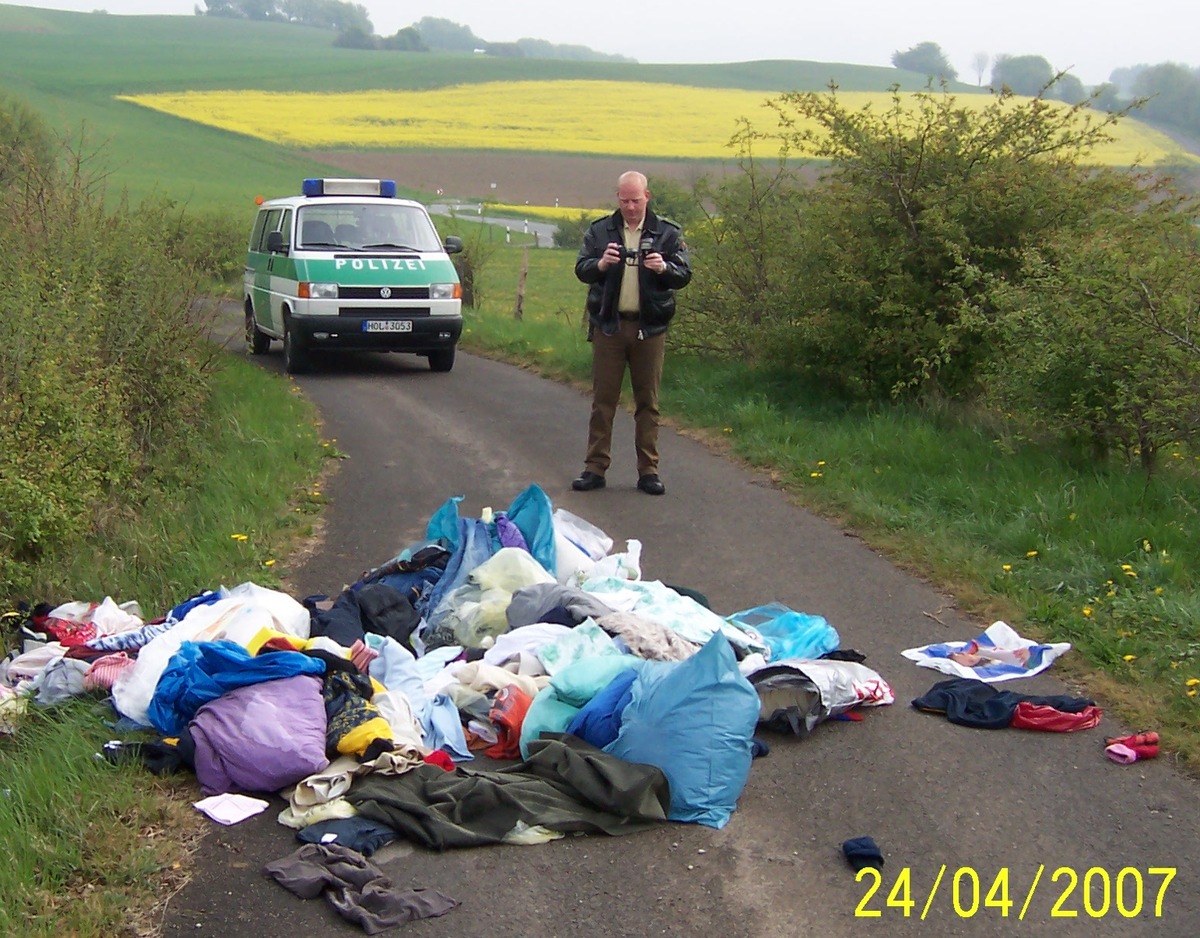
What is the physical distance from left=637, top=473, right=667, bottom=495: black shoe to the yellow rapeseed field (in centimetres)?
5510

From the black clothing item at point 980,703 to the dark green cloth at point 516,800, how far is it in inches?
63.3

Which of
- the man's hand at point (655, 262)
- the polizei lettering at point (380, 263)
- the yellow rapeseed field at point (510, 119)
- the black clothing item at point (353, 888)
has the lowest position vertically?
the black clothing item at point (353, 888)

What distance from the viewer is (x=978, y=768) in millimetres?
5031

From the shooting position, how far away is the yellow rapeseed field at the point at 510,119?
68.8 m

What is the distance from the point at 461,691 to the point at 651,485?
14.1 ft

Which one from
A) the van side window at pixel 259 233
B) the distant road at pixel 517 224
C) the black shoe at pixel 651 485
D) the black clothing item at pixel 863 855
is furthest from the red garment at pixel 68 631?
the distant road at pixel 517 224

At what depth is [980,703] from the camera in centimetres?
558

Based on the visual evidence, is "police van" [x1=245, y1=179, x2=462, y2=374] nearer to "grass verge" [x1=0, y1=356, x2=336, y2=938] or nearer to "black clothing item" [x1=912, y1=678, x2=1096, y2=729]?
"grass verge" [x1=0, y1=356, x2=336, y2=938]

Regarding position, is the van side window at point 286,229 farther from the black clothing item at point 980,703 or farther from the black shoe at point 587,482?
the black clothing item at point 980,703

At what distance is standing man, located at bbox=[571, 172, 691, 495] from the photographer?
9125mm

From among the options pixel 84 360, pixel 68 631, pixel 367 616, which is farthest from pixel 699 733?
pixel 84 360

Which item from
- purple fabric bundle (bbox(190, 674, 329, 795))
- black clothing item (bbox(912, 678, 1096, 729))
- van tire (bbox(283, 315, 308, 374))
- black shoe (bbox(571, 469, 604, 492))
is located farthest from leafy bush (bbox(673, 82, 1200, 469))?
van tire (bbox(283, 315, 308, 374))

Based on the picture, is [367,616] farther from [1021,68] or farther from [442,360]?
[1021,68]

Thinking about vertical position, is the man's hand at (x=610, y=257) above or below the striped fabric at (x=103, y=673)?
above
